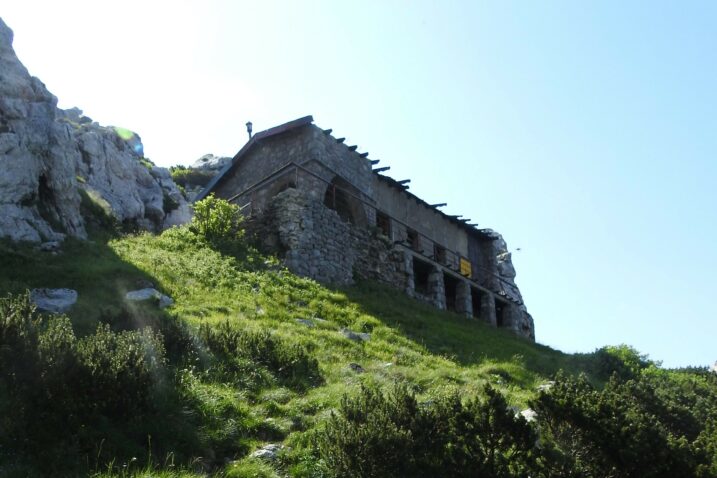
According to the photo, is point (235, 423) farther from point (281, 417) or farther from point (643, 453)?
point (643, 453)

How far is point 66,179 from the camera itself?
21.4 m

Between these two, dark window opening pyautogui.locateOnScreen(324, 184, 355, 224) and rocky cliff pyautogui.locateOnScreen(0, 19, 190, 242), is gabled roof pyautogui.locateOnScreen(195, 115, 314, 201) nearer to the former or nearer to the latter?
dark window opening pyautogui.locateOnScreen(324, 184, 355, 224)

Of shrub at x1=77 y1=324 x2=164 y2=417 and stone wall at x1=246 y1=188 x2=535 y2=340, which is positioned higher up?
stone wall at x1=246 y1=188 x2=535 y2=340

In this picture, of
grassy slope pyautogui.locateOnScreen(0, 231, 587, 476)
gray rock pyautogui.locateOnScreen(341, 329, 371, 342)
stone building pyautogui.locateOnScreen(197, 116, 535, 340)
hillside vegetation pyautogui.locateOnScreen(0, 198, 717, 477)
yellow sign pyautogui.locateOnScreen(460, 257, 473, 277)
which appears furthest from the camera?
yellow sign pyautogui.locateOnScreen(460, 257, 473, 277)

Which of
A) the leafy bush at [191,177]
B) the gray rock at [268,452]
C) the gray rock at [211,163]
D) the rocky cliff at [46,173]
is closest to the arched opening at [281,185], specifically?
the rocky cliff at [46,173]

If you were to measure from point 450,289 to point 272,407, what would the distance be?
22.6m

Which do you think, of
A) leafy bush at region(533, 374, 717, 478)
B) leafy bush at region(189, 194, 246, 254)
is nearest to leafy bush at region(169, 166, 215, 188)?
leafy bush at region(189, 194, 246, 254)

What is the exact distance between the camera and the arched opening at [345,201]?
29.3 meters

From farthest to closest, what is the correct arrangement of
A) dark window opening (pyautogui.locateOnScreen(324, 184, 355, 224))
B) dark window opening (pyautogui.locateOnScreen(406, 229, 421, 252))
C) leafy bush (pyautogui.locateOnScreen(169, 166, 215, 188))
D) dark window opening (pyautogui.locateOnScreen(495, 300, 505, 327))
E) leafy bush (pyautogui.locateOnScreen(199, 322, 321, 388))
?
leafy bush (pyautogui.locateOnScreen(169, 166, 215, 188))
dark window opening (pyautogui.locateOnScreen(495, 300, 505, 327))
dark window opening (pyautogui.locateOnScreen(406, 229, 421, 252))
dark window opening (pyautogui.locateOnScreen(324, 184, 355, 224))
leafy bush (pyautogui.locateOnScreen(199, 322, 321, 388))

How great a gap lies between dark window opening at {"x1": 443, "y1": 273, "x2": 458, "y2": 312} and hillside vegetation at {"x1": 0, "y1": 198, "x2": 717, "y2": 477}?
590 inches

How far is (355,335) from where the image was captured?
55.9 ft

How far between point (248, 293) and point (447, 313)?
32.6 ft

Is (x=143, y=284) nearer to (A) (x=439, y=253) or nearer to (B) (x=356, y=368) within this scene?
(B) (x=356, y=368)

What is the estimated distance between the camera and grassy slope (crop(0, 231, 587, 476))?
33.0ft
